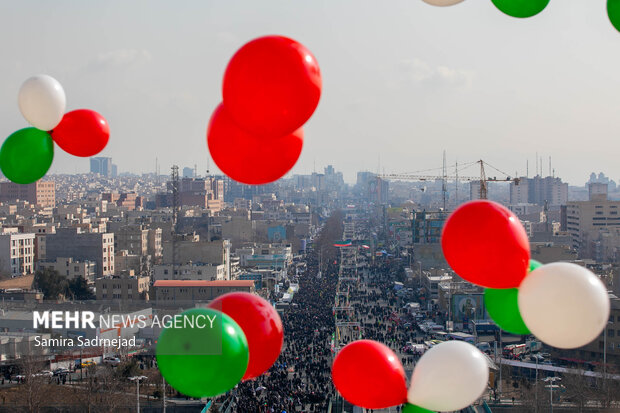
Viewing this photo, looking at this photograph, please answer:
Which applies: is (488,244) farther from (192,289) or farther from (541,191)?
(541,191)

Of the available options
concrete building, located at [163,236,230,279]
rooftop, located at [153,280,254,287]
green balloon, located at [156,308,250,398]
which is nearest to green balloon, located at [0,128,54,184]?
green balloon, located at [156,308,250,398]

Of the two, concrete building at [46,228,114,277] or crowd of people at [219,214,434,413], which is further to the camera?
concrete building at [46,228,114,277]

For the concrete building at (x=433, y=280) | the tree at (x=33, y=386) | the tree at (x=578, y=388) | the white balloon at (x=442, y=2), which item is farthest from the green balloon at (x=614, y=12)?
the concrete building at (x=433, y=280)

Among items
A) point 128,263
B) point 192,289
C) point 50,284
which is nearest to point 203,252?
point 50,284

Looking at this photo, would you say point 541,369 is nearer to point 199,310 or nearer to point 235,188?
point 199,310

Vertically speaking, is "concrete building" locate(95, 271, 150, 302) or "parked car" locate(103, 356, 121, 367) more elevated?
"concrete building" locate(95, 271, 150, 302)

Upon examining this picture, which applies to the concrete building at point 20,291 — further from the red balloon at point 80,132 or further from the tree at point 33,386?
the red balloon at point 80,132

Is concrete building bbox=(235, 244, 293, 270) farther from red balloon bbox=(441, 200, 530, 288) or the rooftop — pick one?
red balloon bbox=(441, 200, 530, 288)
